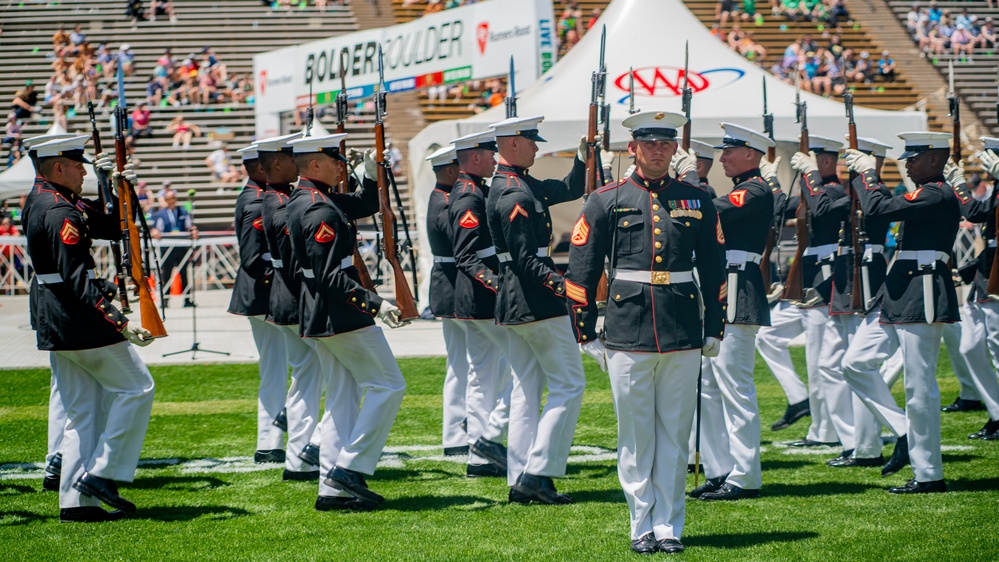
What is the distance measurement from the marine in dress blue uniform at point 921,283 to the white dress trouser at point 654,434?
2067mm

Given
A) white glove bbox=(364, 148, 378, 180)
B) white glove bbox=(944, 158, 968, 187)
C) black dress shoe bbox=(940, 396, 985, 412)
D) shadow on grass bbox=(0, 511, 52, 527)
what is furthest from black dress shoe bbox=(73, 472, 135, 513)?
black dress shoe bbox=(940, 396, 985, 412)

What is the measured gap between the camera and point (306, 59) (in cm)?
2308

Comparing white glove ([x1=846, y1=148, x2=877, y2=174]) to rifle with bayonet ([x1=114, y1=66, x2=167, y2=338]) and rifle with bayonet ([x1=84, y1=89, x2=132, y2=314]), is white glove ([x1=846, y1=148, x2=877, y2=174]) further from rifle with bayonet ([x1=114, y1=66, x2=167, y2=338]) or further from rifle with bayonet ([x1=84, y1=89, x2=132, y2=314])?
rifle with bayonet ([x1=84, y1=89, x2=132, y2=314])

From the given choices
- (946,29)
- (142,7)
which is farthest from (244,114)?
(946,29)

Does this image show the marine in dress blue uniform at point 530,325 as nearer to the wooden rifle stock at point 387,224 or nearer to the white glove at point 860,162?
the wooden rifle stock at point 387,224

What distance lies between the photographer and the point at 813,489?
7531 mm

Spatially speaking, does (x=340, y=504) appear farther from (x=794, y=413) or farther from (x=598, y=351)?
(x=794, y=413)

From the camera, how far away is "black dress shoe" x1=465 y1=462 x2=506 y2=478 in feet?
26.6

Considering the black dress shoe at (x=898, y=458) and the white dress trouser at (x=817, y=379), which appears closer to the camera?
the black dress shoe at (x=898, y=458)

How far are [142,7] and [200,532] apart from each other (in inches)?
1152

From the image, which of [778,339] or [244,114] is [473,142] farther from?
[244,114]

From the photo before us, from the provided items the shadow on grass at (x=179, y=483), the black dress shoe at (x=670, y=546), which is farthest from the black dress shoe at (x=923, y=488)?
the shadow on grass at (x=179, y=483)

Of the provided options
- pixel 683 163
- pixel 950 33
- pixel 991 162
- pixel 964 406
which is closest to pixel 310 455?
pixel 683 163

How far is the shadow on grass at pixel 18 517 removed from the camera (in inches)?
271
